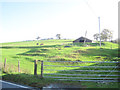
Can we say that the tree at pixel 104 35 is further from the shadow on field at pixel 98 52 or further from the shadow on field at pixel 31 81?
the shadow on field at pixel 31 81

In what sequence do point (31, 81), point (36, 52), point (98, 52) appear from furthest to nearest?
1. point (98, 52)
2. point (36, 52)
3. point (31, 81)

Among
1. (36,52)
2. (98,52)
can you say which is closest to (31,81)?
(36,52)

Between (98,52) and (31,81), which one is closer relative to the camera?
(31,81)

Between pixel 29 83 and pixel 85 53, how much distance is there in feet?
34.8

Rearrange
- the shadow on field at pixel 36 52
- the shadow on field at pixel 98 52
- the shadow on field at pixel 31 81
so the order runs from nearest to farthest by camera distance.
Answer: the shadow on field at pixel 31 81 → the shadow on field at pixel 36 52 → the shadow on field at pixel 98 52

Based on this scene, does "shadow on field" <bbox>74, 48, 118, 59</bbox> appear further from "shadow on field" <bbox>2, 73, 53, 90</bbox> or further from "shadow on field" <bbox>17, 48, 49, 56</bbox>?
"shadow on field" <bbox>2, 73, 53, 90</bbox>

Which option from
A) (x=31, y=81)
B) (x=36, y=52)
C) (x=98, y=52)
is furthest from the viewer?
(x=98, y=52)

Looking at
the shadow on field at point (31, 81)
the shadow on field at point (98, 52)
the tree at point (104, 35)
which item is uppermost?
the tree at point (104, 35)

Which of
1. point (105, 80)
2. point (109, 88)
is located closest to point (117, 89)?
point (109, 88)

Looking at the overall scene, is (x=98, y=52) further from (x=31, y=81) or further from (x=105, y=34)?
(x=31, y=81)

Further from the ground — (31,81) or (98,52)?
(98,52)

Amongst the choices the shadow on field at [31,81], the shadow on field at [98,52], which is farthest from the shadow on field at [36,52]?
the shadow on field at [31,81]

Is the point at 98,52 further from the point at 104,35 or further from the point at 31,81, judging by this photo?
the point at 31,81

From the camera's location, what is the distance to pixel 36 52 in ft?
48.1
